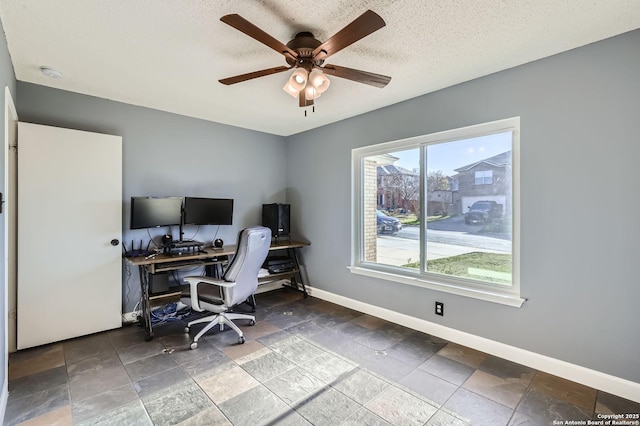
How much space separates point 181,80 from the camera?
2.69 m

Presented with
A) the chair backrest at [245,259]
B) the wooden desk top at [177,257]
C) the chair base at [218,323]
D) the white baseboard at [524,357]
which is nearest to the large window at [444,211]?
the white baseboard at [524,357]

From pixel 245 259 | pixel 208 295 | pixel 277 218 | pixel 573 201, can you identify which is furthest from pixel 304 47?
pixel 277 218

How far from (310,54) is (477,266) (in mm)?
2380

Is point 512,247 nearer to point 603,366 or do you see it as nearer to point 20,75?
point 603,366

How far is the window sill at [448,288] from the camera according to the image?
244cm

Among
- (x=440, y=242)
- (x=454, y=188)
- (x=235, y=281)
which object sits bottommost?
(x=235, y=281)

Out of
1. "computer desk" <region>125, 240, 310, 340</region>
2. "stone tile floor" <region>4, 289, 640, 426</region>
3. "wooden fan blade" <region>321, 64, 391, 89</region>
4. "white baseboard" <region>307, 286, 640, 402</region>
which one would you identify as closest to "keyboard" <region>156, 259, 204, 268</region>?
"computer desk" <region>125, 240, 310, 340</region>

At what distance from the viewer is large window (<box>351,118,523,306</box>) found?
101 inches

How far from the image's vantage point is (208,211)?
368cm

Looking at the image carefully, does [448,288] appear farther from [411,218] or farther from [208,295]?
[208,295]

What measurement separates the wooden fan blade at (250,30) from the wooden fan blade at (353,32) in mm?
207

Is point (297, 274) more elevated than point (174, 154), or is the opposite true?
point (174, 154)

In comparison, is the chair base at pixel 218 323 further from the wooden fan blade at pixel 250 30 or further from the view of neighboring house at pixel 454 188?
the wooden fan blade at pixel 250 30

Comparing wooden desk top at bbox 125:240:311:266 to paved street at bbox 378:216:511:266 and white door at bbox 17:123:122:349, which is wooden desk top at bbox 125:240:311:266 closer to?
white door at bbox 17:123:122:349
